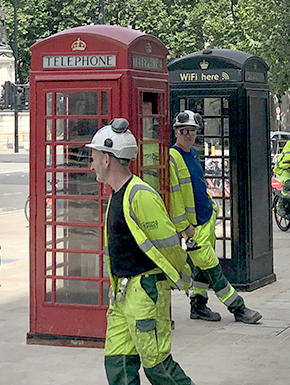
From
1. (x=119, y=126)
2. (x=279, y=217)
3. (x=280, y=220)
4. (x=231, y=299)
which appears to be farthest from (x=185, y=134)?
(x=279, y=217)

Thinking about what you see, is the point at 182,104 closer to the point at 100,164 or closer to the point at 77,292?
the point at 77,292

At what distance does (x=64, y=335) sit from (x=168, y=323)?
Answer: 8.59ft

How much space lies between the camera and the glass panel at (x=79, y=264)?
22.8ft

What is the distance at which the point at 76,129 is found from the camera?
690 centimetres

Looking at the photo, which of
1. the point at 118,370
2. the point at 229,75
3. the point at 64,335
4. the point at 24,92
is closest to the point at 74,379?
the point at 64,335

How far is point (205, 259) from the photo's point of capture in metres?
7.48

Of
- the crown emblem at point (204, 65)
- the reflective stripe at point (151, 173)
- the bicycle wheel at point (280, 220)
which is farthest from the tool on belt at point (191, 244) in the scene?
the bicycle wheel at point (280, 220)

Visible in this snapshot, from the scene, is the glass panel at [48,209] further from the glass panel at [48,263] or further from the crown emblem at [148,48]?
the crown emblem at [148,48]

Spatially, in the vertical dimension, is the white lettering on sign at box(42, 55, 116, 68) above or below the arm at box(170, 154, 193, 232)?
above

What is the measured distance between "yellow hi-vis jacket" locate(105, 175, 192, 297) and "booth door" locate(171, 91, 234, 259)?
4.71 m

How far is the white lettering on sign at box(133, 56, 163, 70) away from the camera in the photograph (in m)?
6.91

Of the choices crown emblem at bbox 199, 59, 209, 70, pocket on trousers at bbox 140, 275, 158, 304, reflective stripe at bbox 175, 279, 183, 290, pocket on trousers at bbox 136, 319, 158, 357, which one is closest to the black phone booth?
crown emblem at bbox 199, 59, 209, 70

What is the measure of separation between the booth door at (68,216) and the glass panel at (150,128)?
1.32 feet

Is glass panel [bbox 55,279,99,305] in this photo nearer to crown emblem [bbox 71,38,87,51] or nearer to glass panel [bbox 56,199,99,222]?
glass panel [bbox 56,199,99,222]
